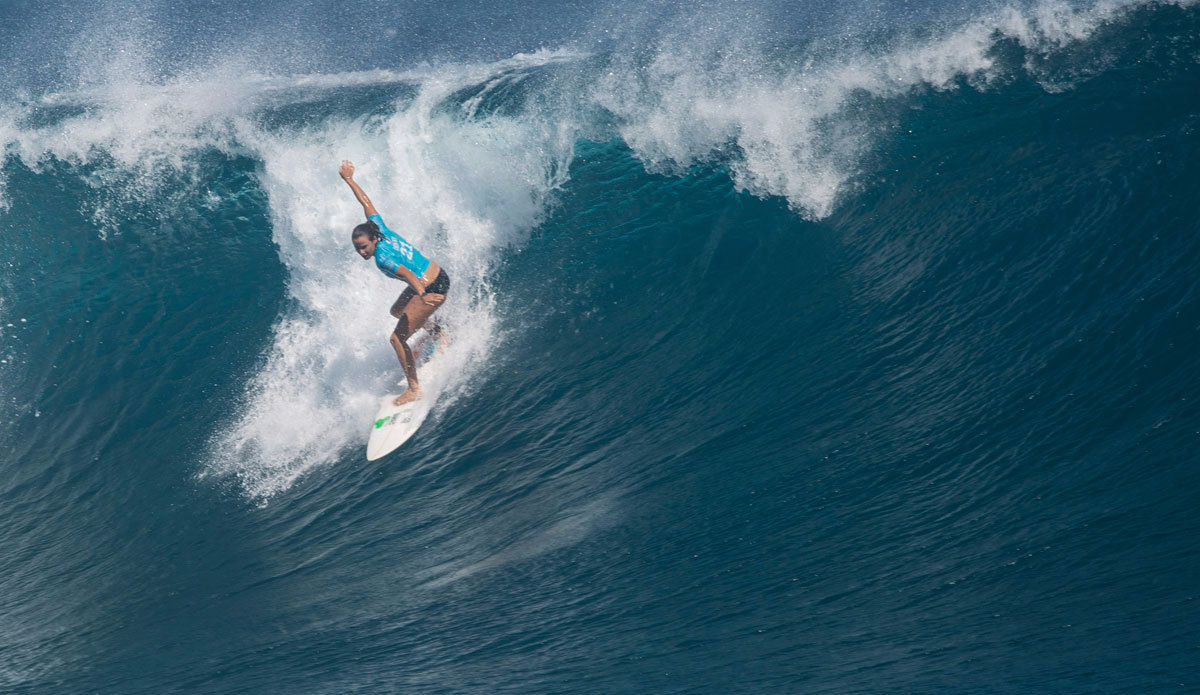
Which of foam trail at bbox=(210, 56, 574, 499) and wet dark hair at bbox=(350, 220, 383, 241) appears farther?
foam trail at bbox=(210, 56, 574, 499)

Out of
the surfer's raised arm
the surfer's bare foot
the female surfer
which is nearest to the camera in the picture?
the female surfer

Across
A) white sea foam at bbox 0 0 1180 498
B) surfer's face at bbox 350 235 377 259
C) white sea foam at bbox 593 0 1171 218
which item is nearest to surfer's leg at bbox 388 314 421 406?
white sea foam at bbox 0 0 1180 498

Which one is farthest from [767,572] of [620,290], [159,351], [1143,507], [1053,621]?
[159,351]

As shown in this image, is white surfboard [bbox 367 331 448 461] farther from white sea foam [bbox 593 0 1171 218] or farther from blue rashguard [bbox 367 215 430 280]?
white sea foam [bbox 593 0 1171 218]

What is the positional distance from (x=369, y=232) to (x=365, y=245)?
0.10 meters

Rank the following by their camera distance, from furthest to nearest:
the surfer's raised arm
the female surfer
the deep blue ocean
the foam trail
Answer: the foam trail < the surfer's raised arm < the female surfer < the deep blue ocean

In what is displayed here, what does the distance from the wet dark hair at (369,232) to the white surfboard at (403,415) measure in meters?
1.31

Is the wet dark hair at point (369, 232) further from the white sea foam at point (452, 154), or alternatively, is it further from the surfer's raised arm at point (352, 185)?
the white sea foam at point (452, 154)

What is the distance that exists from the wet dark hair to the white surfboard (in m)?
1.31

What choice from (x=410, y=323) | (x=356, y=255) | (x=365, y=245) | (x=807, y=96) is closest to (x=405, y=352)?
(x=410, y=323)

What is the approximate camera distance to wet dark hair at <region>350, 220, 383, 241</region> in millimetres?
5949

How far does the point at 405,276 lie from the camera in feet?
20.8

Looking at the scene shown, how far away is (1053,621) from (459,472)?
3.96 metres

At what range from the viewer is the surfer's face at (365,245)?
595 cm
